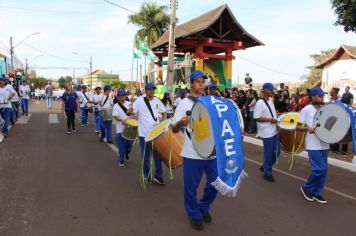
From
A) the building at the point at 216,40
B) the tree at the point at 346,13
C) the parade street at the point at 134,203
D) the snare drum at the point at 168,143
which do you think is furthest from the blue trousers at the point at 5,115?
the building at the point at 216,40

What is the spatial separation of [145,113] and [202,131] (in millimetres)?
2765

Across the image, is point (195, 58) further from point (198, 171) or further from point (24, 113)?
point (198, 171)

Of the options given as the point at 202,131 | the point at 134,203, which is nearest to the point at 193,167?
the point at 202,131

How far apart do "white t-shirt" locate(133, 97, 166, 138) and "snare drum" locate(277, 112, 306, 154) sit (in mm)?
2358

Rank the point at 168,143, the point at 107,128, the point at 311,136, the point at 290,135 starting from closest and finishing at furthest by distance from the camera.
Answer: the point at 168,143 < the point at 311,136 < the point at 290,135 < the point at 107,128

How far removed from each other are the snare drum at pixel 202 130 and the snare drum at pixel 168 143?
125cm

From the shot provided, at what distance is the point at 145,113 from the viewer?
7.20 metres

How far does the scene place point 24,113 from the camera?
70.5ft

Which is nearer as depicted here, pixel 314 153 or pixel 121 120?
pixel 314 153

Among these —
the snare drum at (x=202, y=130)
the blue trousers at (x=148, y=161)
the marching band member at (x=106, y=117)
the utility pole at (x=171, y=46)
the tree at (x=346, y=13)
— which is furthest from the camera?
the utility pole at (x=171, y=46)

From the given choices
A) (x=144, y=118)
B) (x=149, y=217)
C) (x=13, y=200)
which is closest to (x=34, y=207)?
(x=13, y=200)

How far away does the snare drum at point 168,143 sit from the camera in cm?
600

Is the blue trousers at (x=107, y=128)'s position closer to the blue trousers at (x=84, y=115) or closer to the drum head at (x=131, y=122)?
the drum head at (x=131, y=122)

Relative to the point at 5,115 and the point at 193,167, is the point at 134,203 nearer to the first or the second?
the point at 193,167
